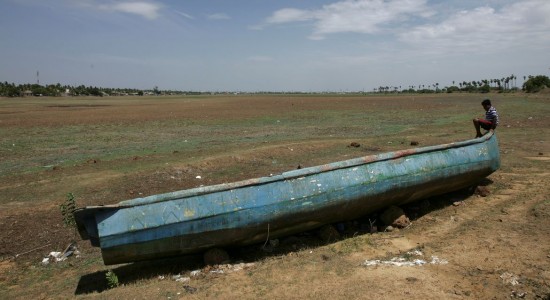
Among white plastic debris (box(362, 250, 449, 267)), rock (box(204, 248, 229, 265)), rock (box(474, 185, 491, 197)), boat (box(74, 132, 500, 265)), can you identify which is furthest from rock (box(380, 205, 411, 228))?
rock (box(204, 248, 229, 265))

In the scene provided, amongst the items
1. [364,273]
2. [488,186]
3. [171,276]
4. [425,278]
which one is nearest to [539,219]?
[488,186]

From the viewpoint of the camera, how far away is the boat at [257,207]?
4812 millimetres

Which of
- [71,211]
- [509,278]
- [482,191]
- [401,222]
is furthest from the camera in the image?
[482,191]

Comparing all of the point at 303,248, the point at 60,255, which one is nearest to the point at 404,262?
the point at 303,248

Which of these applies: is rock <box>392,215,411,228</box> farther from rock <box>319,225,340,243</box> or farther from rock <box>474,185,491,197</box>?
rock <box>474,185,491,197</box>

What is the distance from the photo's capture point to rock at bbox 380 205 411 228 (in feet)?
20.1

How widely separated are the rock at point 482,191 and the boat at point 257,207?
37.3 inches

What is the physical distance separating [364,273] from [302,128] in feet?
48.8

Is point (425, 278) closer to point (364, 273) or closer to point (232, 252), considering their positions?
point (364, 273)

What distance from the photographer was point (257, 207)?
5.21 metres

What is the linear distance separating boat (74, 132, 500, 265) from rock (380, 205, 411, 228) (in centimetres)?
11

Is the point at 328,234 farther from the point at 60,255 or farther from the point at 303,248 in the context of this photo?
the point at 60,255

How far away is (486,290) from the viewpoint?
4.15 m

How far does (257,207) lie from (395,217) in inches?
89.7
